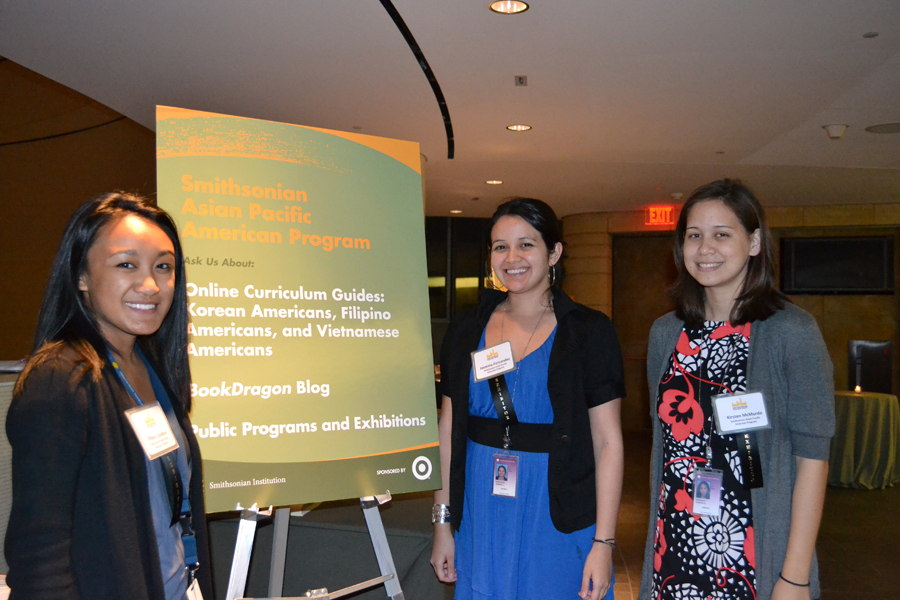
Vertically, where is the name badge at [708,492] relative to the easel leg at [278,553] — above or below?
above

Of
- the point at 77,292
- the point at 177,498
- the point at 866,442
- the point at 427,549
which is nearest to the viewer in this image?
the point at 77,292

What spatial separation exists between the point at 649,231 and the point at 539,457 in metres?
8.94

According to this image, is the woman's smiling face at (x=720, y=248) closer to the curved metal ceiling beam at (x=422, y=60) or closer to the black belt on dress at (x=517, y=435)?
the black belt on dress at (x=517, y=435)

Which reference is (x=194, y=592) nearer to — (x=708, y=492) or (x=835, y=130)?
(x=708, y=492)

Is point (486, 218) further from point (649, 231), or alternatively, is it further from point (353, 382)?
point (353, 382)

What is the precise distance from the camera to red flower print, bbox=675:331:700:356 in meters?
1.63

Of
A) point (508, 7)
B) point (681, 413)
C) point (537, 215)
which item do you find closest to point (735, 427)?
point (681, 413)

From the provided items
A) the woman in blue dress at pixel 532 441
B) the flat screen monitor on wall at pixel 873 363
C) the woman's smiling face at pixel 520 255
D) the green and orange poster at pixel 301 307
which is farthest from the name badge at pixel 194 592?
the flat screen monitor on wall at pixel 873 363

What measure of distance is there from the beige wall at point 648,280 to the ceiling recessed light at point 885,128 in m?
3.55

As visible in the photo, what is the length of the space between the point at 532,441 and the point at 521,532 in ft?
0.77

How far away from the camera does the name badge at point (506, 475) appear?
5.30ft

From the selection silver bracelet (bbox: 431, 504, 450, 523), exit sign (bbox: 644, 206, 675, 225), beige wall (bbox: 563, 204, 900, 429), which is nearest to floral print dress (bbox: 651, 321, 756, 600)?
silver bracelet (bbox: 431, 504, 450, 523)

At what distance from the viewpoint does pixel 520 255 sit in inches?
67.0

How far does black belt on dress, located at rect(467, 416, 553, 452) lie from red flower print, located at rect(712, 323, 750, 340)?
1.58ft
